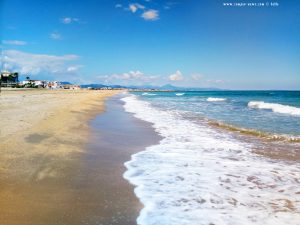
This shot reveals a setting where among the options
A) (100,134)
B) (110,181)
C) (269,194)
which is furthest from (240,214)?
(100,134)

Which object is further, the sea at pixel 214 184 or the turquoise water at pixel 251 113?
the turquoise water at pixel 251 113

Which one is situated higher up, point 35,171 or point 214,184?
point 35,171

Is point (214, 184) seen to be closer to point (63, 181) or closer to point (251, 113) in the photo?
point (63, 181)

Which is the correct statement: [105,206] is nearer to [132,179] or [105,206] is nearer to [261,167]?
[132,179]

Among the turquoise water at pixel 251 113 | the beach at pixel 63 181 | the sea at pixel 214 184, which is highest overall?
the beach at pixel 63 181

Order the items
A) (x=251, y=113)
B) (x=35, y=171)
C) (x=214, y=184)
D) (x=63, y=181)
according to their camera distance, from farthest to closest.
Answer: (x=251, y=113)
(x=35, y=171)
(x=214, y=184)
(x=63, y=181)

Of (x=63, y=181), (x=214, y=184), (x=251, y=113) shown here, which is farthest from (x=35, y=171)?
(x=251, y=113)

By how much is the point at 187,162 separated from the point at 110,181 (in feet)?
7.97

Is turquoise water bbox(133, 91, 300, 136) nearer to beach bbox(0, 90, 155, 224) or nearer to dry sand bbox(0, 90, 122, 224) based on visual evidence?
beach bbox(0, 90, 155, 224)

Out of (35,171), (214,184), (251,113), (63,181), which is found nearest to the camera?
(63,181)

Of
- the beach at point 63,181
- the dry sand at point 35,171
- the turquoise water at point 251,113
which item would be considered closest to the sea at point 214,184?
the beach at point 63,181

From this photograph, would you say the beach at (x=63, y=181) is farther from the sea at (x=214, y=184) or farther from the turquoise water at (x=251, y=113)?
the turquoise water at (x=251, y=113)

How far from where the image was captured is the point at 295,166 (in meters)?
7.54

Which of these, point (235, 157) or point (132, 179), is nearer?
point (132, 179)
